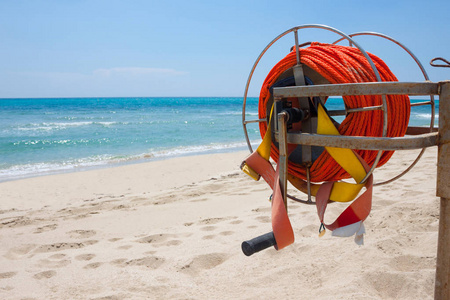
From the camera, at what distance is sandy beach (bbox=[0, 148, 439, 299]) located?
3.02m

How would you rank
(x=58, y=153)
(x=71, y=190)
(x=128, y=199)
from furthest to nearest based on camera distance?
(x=58, y=153)
(x=71, y=190)
(x=128, y=199)

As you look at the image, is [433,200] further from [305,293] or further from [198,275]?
[198,275]

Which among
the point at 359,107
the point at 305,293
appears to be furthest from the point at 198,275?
the point at 359,107

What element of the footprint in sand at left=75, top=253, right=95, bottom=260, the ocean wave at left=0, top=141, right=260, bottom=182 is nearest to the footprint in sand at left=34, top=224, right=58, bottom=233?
the footprint in sand at left=75, top=253, right=95, bottom=260

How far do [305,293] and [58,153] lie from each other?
40.8 ft

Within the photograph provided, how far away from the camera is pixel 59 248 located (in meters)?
4.41

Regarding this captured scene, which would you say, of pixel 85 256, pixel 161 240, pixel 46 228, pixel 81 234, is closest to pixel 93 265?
pixel 85 256

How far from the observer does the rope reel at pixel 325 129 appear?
1.80 m

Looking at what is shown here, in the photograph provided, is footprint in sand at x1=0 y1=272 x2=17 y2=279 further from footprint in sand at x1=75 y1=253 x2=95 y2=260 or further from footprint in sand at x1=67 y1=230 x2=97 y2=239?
footprint in sand at x1=67 y1=230 x2=97 y2=239

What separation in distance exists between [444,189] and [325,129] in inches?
21.5

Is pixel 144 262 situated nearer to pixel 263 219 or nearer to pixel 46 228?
pixel 263 219

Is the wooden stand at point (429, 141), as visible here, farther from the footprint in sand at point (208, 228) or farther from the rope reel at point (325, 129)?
the footprint in sand at point (208, 228)

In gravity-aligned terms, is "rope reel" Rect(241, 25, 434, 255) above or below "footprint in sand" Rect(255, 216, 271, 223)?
above

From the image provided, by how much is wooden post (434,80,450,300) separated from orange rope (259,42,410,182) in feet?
1.10
